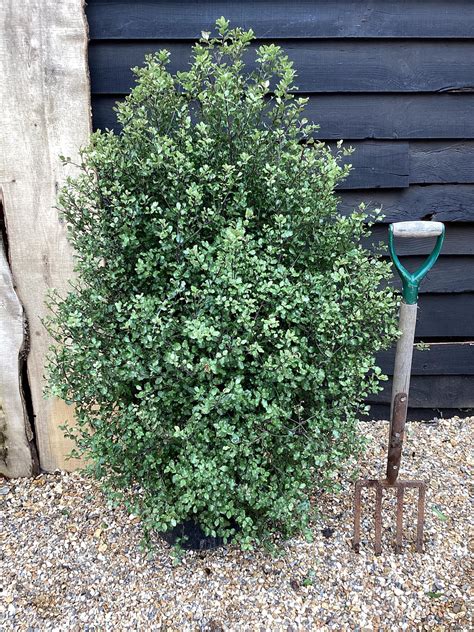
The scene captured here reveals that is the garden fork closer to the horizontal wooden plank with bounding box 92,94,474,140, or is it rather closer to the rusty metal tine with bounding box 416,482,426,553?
the rusty metal tine with bounding box 416,482,426,553

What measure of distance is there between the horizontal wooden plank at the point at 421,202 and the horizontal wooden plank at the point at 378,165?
0.16ft

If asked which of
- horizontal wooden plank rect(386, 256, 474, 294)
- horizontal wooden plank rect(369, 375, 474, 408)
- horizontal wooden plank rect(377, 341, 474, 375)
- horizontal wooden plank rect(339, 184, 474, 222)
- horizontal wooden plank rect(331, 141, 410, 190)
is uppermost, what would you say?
horizontal wooden plank rect(331, 141, 410, 190)

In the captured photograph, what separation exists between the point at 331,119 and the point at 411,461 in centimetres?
175

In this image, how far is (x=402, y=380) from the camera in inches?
81.4

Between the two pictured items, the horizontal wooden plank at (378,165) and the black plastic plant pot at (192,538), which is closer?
the black plastic plant pot at (192,538)

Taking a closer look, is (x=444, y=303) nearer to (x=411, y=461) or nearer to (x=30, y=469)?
(x=411, y=461)

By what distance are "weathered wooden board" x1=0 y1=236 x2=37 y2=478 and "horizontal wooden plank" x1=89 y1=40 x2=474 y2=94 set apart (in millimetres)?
942

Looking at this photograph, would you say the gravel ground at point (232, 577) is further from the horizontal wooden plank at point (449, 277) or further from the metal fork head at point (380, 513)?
the horizontal wooden plank at point (449, 277)

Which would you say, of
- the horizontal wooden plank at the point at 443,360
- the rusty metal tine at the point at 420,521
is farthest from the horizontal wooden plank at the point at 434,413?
the rusty metal tine at the point at 420,521

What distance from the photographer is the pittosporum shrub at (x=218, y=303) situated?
1705mm

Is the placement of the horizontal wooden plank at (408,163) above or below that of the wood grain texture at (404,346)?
above

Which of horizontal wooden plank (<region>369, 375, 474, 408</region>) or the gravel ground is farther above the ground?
horizontal wooden plank (<region>369, 375, 474, 408</region>)

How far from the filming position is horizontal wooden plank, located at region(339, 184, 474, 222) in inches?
103

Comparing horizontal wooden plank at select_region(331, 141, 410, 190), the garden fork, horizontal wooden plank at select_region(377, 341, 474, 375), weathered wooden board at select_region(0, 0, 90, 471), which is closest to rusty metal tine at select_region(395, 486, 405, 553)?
the garden fork
